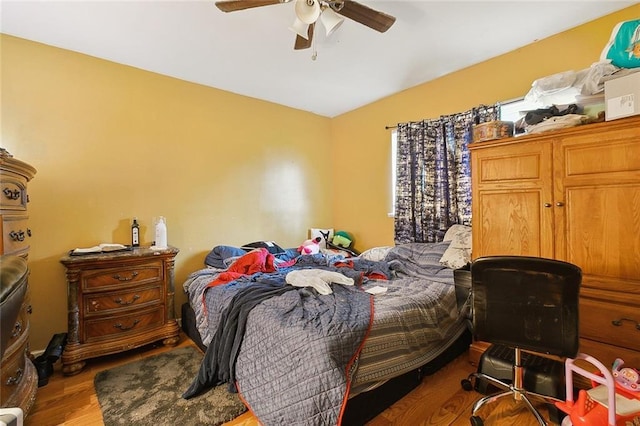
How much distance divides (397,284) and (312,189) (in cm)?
230

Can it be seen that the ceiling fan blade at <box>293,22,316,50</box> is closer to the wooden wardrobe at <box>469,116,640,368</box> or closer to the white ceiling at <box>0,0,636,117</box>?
the white ceiling at <box>0,0,636,117</box>

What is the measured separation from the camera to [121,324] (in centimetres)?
232

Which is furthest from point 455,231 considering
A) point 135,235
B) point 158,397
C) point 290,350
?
point 135,235

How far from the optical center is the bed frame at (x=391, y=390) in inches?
59.2

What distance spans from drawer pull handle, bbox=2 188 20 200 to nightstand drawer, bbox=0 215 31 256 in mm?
109

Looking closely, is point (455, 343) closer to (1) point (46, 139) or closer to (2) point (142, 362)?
(2) point (142, 362)

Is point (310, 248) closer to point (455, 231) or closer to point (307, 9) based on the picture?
point (455, 231)

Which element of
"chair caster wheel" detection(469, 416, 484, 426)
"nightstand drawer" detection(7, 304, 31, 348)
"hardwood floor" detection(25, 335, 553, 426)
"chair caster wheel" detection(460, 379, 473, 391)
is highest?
"nightstand drawer" detection(7, 304, 31, 348)

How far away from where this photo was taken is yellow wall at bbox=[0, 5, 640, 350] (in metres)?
2.36

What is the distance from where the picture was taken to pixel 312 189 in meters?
4.25

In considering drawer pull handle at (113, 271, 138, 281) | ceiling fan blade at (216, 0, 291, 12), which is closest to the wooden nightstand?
drawer pull handle at (113, 271, 138, 281)

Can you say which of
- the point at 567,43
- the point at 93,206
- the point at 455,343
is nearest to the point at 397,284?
the point at 455,343

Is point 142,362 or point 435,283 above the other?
point 435,283

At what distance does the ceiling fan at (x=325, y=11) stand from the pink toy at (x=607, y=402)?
211 centimetres
